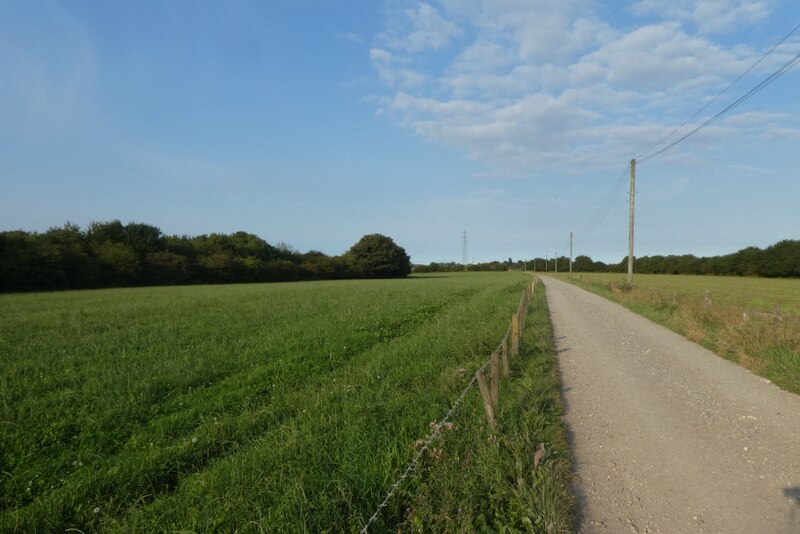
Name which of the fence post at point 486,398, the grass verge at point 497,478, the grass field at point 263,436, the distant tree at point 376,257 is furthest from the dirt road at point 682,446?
the distant tree at point 376,257

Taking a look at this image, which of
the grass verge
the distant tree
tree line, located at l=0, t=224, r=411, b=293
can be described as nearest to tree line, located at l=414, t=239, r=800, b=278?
the distant tree

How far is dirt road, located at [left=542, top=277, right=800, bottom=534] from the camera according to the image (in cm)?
334

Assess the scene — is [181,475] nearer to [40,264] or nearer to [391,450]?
[391,450]

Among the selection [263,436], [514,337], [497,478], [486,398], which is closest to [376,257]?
[514,337]

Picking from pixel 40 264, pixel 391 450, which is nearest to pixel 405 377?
pixel 391 450

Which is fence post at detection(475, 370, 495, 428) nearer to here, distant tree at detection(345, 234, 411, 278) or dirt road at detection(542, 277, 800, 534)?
dirt road at detection(542, 277, 800, 534)

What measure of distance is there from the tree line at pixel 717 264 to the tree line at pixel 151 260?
5860 cm

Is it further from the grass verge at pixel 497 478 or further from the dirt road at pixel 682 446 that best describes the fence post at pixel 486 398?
the dirt road at pixel 682 446

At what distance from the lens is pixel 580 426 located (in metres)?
5.15

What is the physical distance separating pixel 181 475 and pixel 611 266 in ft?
516

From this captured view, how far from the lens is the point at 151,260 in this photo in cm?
5216

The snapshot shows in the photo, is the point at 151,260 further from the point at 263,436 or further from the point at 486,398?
the point at 486,398

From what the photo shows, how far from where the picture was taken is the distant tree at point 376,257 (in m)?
89.2

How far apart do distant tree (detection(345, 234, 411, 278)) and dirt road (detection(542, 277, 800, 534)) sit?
81.4 metres
